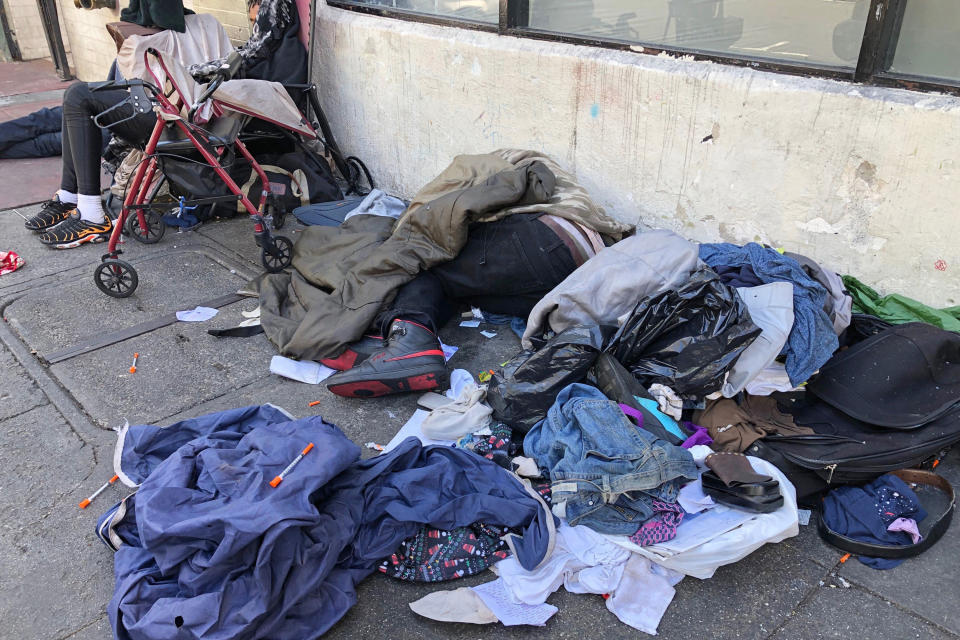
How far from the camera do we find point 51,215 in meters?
4.84

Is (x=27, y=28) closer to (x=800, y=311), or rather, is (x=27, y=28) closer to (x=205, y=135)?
(x=205, y=135)

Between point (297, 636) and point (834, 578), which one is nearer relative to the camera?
point (297, 636)

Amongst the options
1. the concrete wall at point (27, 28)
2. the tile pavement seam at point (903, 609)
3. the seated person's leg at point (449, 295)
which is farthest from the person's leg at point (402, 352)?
the concrete wall at point (27, 28)

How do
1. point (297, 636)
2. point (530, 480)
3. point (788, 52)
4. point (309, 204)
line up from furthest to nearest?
point (309, 204), point (788, 52), point (530, 480), point (297, 636)

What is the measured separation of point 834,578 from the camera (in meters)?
2.28

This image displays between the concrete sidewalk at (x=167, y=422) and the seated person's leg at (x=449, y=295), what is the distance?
147mm

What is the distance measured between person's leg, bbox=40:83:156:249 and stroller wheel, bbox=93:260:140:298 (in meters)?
0.87

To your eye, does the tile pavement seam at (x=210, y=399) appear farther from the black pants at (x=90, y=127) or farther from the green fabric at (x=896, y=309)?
the green fabric at (x=896, y=309)

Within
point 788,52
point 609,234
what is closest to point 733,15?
point 788,52

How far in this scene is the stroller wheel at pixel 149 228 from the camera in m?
4.59

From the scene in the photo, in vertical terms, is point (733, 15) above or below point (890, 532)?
above

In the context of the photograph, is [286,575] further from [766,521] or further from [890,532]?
[890,532]

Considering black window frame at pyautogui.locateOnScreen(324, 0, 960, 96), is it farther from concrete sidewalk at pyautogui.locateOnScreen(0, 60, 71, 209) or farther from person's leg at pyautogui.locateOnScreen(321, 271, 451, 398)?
concrete sidewalk at pyautogui.locateOnScreen(0, 60, 71, 209)

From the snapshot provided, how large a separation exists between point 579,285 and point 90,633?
2.20 metres
